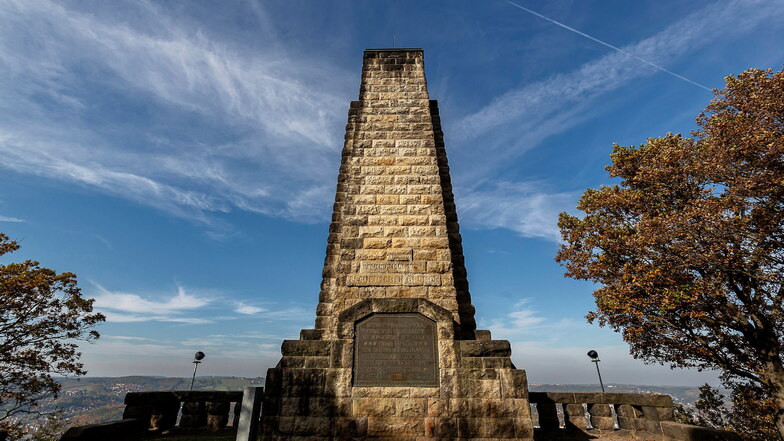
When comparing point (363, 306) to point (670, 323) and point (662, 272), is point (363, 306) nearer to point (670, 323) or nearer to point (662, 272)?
point (662, 272)

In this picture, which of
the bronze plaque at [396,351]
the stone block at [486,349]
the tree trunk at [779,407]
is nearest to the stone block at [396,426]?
the bronze plaque at [396,351]

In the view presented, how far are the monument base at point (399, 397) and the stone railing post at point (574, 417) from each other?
7.14 ft

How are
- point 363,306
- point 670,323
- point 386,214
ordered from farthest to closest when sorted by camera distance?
point 670,323, point 386,214, point 363,306

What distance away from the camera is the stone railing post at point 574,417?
664 cm

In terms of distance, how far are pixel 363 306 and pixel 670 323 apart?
1095 cm

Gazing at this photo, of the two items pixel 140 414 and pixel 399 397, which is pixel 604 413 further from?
pixel 140 414

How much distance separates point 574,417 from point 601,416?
0.55 meters

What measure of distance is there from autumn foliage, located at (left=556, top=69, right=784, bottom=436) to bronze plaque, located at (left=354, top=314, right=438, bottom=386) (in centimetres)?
837

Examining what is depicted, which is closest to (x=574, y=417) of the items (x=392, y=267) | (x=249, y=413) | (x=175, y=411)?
(x=392, y=267)

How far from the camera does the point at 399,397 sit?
534cm

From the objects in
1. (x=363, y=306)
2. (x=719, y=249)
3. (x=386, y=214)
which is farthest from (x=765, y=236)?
(x=363, y=306)

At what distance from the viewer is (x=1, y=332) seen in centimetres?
1228

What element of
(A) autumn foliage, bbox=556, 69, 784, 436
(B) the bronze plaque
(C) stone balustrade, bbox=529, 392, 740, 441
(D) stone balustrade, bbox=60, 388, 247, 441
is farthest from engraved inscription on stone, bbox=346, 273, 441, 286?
(A) autumn foliage, bbox=556, 69, 784, 436

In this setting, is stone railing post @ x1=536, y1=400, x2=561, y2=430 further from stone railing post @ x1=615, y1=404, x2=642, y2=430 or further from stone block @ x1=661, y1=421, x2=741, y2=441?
stone block @ x1=661, y1=421, x2=741, y2=441
